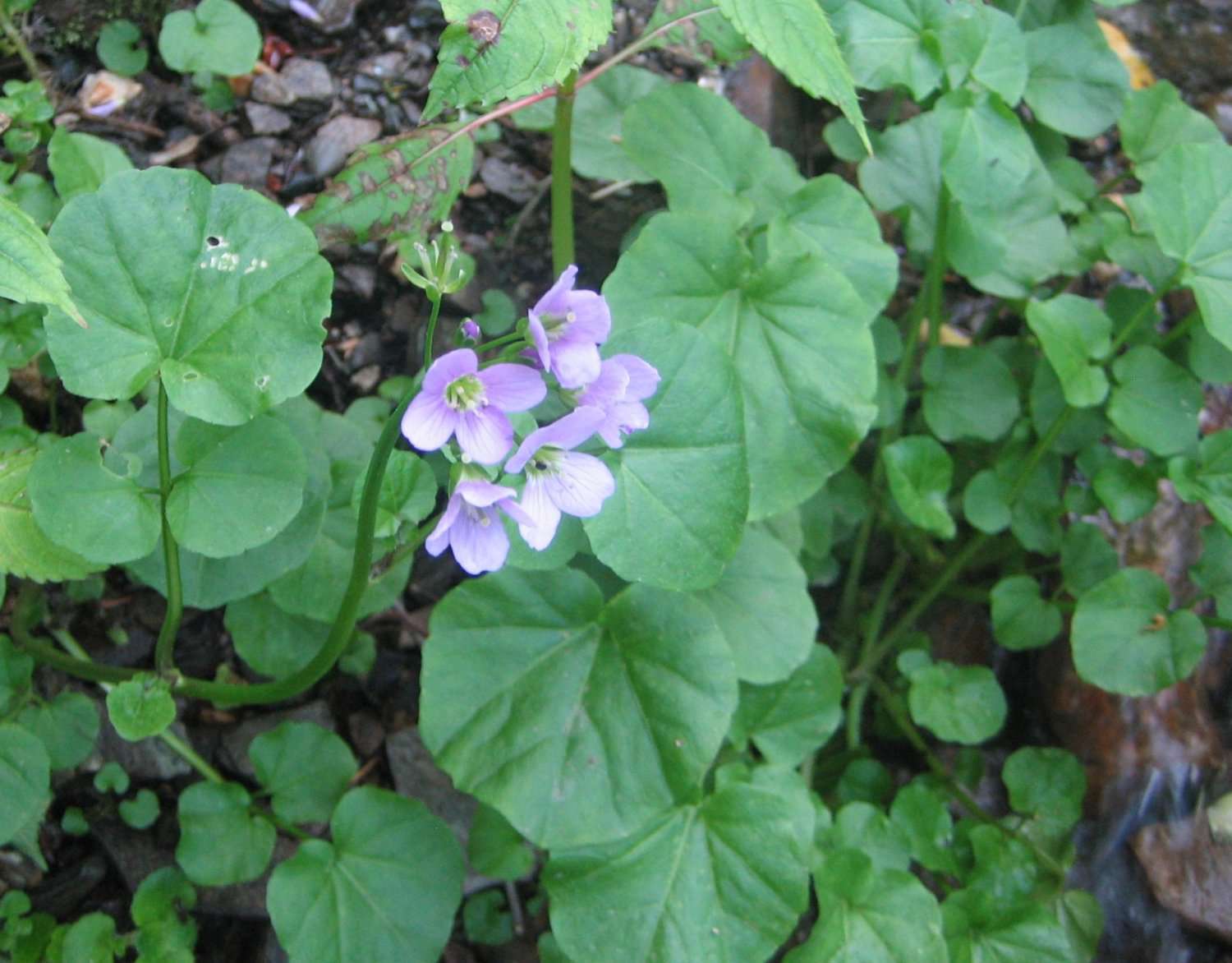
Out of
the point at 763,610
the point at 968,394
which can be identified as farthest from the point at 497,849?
the point at 968,394

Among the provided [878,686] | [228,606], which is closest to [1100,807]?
[878,686]

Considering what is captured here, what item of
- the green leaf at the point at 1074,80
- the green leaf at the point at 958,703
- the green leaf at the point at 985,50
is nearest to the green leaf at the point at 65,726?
the green leaf at the point at 958,703

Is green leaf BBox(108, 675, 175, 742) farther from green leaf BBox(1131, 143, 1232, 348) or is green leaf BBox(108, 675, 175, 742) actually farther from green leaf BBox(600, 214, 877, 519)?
green leaf BBox(1131, 143, 1232, 348)

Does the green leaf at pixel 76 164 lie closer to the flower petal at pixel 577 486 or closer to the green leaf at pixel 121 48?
the green leaf at pixel 121 48

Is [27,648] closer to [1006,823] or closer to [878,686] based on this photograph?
[878,686]

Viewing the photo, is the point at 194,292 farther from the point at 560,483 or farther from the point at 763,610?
the point at 763,610
